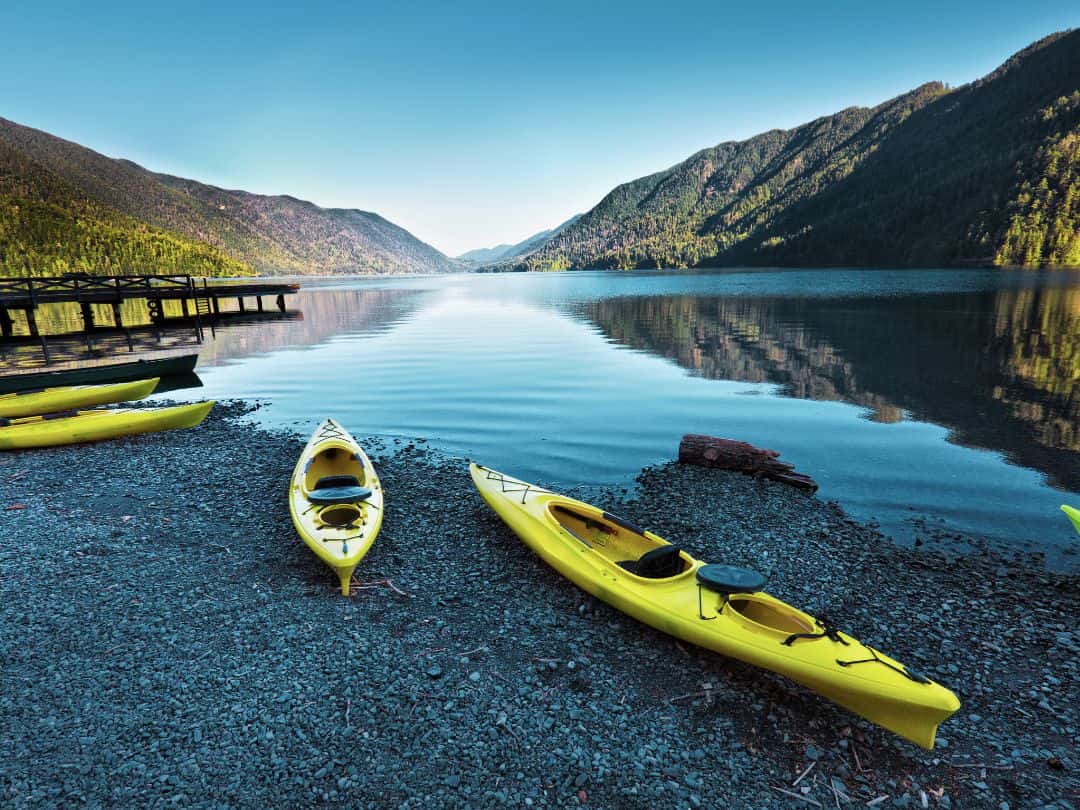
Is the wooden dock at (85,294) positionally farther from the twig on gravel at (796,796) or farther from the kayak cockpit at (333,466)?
the twig on gravel at (796,796)

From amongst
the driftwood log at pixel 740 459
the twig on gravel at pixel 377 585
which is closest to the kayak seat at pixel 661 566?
the twig on gravel at pixel 377 585

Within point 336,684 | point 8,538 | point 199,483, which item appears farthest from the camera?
point 199,483

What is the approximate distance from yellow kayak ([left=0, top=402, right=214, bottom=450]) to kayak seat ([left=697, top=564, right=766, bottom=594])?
16.7 m

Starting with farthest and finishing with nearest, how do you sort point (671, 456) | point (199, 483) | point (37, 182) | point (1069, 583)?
1. point (37, 182)
2. point (671, 456)
3. point (199, 483)
4. point (1069, 583)

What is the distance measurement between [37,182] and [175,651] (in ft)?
838

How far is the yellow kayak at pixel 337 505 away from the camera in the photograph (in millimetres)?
7844

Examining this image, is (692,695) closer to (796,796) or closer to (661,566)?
(796,796)

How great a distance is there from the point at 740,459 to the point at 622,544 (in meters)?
5.30

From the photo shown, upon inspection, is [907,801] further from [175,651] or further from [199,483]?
[199,483]

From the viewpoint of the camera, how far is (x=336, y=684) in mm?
5902

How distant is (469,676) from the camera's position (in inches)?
241

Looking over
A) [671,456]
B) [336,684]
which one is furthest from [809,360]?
[336,684]

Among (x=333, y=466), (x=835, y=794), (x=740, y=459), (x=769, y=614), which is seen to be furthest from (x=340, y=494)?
(x=740, y=459)

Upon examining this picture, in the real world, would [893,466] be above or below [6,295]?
below
